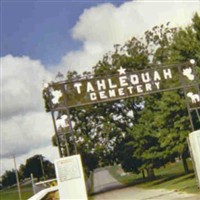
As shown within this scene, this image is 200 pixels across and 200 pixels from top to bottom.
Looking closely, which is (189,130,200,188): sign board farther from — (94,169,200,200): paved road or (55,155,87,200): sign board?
(55,155,87,200): sign board

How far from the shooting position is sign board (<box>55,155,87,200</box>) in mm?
18047

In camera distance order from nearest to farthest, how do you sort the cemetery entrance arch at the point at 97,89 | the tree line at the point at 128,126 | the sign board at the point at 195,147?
1. the sign board at the point at 195,147
2. the cemetery entrance arch at the point at 97,89
3. the tree line at the point at 128,126

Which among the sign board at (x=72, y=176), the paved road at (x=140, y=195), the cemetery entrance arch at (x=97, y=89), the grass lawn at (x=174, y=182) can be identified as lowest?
the paved road at (x=140, y=195)

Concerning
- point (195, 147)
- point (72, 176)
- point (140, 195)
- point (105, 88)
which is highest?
point (105, 88)

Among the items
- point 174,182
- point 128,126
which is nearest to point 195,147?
point 174,182

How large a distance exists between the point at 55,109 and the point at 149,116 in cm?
2724

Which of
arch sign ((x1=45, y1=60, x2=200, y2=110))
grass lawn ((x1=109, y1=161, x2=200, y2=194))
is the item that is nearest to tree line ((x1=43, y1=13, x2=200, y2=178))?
grass lawn ((x1=109, y1=161, x2=200, y2=194))

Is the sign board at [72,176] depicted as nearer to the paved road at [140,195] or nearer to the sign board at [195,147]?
the sign board at [195,147]

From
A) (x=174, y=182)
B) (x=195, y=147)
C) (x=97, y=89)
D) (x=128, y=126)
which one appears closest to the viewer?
(x=195, y=147)

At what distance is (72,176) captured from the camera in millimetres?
18219

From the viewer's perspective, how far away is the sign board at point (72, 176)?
1805 centimetres

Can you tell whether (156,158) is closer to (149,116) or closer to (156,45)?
(149,116)

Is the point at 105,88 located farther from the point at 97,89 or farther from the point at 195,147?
the point at 195,147

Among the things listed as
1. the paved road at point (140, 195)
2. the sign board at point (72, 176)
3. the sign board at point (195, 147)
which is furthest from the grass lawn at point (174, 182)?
the sign board at point (72, 176)
